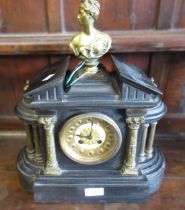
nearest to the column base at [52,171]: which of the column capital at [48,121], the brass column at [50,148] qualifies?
the brass column at [50,148]

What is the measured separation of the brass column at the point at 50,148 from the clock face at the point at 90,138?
0.09 ft

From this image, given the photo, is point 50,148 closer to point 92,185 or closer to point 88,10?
point 92,185

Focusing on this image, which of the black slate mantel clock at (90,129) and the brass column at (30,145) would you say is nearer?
the black slate mantel clock at (90,129)

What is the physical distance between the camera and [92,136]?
825 millimetres

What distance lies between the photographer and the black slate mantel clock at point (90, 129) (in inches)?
29.0

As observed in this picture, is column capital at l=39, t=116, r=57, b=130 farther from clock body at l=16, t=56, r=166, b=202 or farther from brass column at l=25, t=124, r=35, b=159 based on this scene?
brass column at l=25, t=124, r=35, b=159

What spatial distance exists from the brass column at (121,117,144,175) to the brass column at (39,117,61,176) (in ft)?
0.63

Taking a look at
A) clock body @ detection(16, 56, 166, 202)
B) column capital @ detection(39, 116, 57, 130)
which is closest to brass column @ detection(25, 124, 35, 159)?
clock body @ detection(16, 56, 166, 202)

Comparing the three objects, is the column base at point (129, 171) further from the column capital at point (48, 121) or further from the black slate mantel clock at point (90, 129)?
the column capital at point (48, 121)

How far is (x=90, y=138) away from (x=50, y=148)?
11 centimetres

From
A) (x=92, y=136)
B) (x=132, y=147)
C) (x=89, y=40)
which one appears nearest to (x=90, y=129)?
(x=92, y=136)

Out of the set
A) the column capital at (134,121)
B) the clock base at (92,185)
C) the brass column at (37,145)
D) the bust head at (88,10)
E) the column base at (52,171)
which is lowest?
the clock base at (92,185)

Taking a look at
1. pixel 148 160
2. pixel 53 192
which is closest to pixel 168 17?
pixel 148 160

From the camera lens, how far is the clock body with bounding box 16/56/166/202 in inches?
29.2
